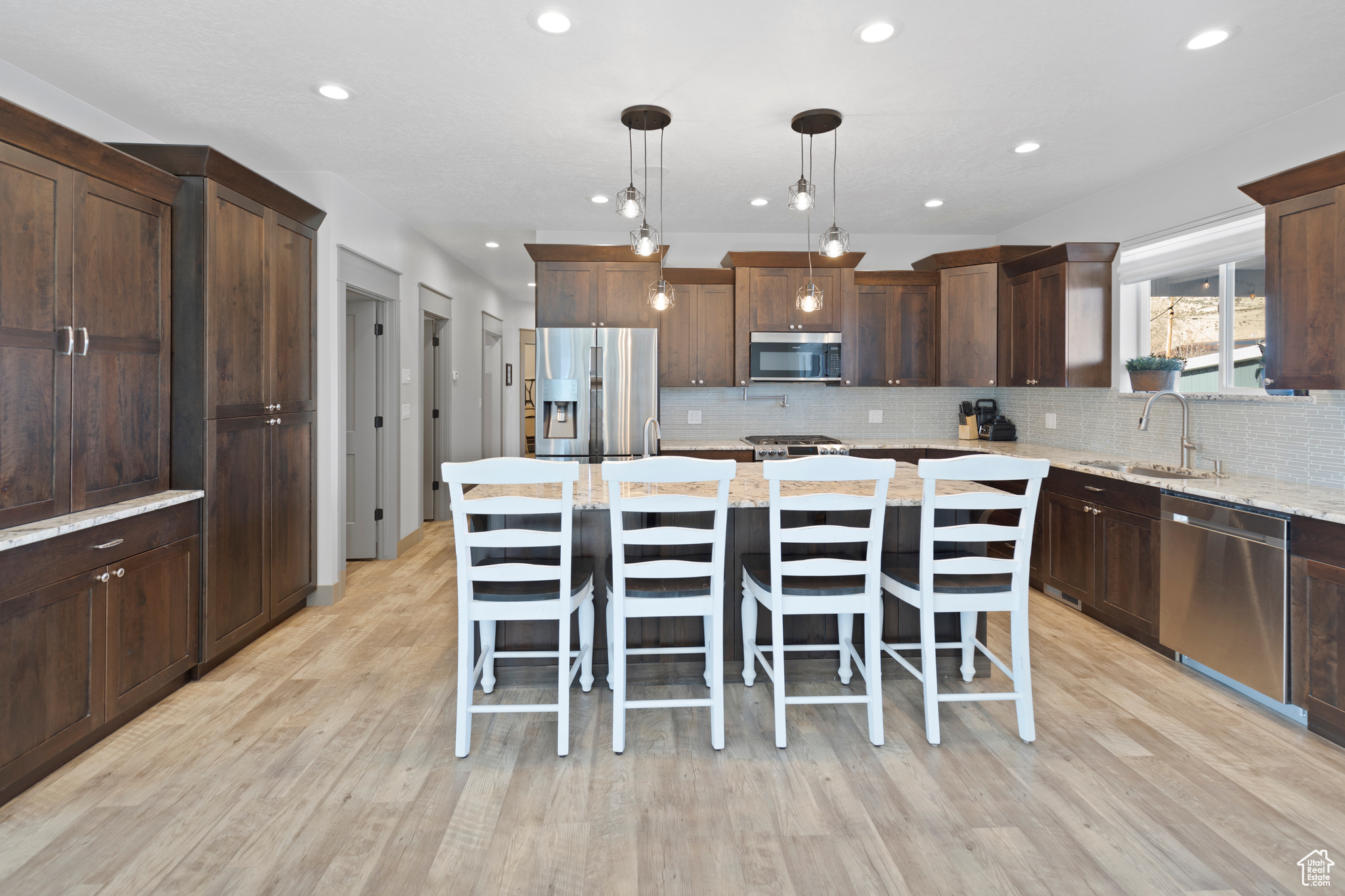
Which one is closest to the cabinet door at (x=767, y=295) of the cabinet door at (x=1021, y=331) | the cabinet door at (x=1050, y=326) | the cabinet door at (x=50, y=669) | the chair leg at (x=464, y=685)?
the cabinet door at (x=1021, y=331)

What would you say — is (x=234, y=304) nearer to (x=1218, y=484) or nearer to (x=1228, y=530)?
(x=1228, y=530)

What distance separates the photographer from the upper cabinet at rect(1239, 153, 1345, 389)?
258cm

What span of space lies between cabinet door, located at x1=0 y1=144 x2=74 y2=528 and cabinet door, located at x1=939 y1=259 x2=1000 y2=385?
531 centimetres

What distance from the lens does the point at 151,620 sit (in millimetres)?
2699

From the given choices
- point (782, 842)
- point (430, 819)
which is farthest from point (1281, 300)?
point (430, 819)

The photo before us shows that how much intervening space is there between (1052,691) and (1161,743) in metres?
0.46

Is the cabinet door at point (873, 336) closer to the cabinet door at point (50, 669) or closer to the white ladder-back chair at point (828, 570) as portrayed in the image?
the white ladder-back chair at point (828, 570)

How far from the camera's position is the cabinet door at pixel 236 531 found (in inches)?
120

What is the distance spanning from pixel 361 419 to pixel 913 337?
4.44 m

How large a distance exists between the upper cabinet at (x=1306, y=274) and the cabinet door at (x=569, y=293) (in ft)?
12.6

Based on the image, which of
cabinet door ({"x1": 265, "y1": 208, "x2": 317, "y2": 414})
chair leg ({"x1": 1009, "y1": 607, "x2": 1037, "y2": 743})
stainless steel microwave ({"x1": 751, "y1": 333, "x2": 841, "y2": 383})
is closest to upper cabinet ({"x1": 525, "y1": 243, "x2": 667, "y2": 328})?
stainless steel microwave ({"x1": 751, "y1": 333, "x2": 841, "y2": 383})

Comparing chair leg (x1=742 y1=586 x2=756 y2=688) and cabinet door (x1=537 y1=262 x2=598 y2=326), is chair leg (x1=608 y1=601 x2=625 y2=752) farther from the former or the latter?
cabinet door (x1=537 y1=262 x2=598 y2=326)

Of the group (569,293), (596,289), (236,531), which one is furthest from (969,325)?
(236,531)

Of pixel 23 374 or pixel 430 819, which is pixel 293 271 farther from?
pixel 430 819
